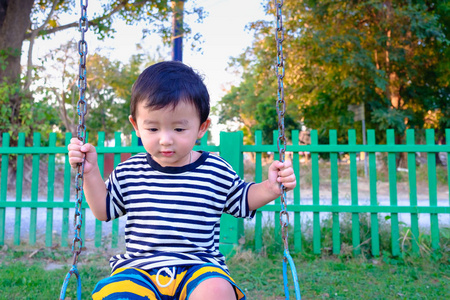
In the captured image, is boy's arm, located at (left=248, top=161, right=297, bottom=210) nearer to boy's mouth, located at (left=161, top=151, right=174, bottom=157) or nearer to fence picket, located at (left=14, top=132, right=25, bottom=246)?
boy's mouth, located at (left=161, top=151, right=174, bottom=157)

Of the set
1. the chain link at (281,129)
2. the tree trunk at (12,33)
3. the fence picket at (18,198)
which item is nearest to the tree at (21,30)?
the tree trunk at (12,33)

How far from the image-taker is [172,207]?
157 centimetres

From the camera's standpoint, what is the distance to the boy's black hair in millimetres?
1492

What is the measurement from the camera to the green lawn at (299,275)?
9.57ft

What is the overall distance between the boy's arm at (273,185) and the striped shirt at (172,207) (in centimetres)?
3

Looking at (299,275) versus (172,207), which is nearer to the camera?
(172,207)

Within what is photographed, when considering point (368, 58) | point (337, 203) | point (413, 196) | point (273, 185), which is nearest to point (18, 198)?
point (337, 203)

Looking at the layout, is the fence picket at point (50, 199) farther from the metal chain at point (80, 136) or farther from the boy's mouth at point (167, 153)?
the boy's mouth at point (167, 153)

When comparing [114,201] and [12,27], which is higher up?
[12,27]

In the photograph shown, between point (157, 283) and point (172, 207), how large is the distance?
299 mm

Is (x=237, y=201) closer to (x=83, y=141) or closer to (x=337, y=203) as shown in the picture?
(x=83, y=141)

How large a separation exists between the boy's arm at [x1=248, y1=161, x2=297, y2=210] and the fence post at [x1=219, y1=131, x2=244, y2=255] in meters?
2.33

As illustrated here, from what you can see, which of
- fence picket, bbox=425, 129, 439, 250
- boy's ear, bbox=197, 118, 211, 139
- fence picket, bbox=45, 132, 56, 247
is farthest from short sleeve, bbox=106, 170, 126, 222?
fence picket, bbox=425, 129, 439, 250

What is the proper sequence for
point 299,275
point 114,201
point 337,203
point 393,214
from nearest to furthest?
point 114,201 → point 299,275 → point 393,214 → point 337,203
